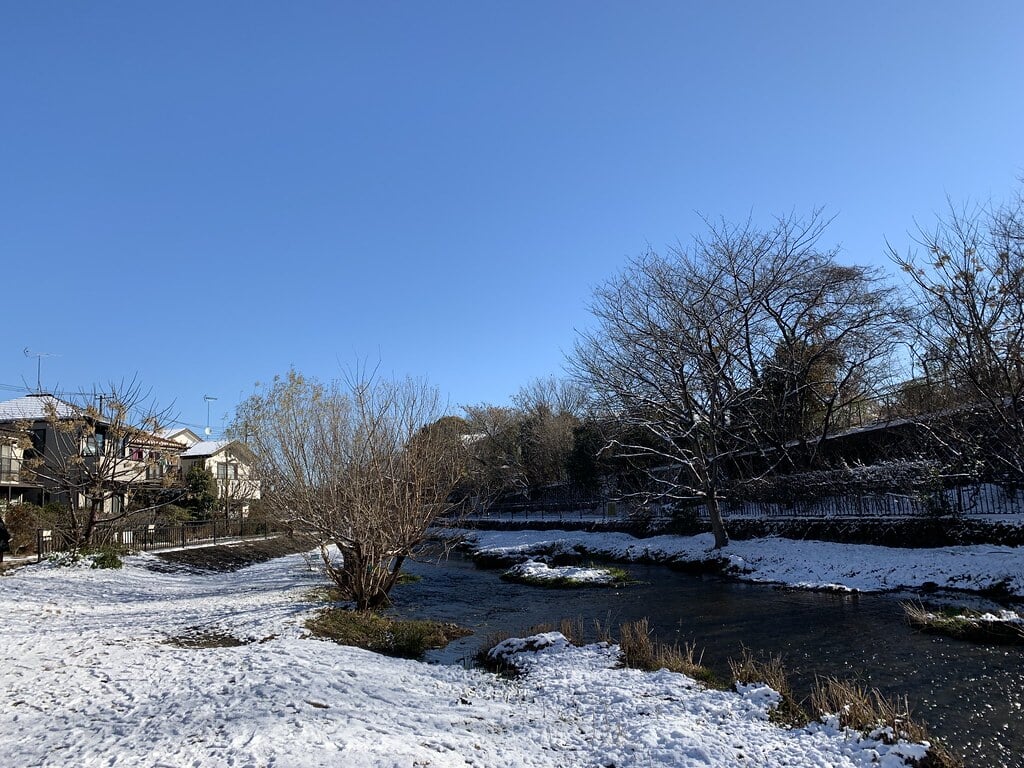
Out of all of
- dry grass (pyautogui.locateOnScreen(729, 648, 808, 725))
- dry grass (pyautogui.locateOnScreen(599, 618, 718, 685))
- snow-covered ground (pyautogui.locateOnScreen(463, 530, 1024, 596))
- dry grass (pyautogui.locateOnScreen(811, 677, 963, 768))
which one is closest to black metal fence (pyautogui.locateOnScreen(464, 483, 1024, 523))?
snow-covered ground (pyautogui.locateOnScreen(463, 530, 1024, 596))

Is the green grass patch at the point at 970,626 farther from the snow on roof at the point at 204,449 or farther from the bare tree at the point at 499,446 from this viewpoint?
the snow on roof at the point at 204,449

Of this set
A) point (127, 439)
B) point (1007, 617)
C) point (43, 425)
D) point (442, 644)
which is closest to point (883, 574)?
point (1007, 617)

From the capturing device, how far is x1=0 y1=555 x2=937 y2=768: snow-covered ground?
19.7 ft

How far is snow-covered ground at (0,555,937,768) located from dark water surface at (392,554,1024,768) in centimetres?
175

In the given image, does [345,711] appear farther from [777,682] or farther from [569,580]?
[569,580]

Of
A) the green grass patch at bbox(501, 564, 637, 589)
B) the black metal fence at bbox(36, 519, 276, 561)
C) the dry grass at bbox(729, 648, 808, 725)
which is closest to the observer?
the dry grass at bbox(729, 648, 808, 725)

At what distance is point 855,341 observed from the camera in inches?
1096

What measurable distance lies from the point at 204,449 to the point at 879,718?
53.0 m

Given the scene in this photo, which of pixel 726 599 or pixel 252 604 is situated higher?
pixel 252 604

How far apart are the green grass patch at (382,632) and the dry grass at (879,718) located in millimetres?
6462

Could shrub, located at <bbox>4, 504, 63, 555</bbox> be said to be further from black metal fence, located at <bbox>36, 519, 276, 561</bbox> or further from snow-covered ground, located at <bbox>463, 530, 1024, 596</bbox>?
snow-covered ground, located at <bbox>463, 530, 1024, 596</bbox>

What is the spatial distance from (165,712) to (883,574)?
1708 cm

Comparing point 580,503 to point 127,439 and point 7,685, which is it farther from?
point 7,685

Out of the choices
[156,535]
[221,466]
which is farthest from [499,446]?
[156,535]
